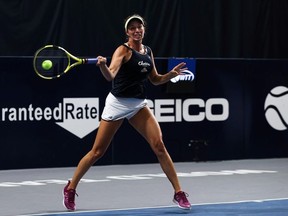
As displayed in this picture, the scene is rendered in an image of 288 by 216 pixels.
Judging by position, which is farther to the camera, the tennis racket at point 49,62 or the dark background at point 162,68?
the dark background at point 162,68

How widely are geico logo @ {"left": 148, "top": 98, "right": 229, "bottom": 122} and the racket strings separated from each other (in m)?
4.14

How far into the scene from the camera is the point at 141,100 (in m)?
8.95

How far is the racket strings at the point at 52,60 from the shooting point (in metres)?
9.07

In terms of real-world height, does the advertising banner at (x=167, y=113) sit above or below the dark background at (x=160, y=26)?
below

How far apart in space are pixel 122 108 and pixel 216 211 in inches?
50.7

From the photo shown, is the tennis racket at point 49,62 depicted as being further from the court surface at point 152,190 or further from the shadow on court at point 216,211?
the shadow on court at point 216,211

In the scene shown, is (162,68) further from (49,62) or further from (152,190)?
(49,62)

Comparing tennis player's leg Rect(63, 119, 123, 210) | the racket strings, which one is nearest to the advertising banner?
the racket strings

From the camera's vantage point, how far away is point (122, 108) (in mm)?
8852

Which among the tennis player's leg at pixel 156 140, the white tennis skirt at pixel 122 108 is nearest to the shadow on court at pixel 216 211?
the tennis player's leg at pixel 156 140

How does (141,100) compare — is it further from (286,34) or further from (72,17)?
(286,34)

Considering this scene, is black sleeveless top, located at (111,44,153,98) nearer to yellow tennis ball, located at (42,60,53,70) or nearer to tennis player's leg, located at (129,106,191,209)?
tennis player's leg, located at (129,106,191,209)

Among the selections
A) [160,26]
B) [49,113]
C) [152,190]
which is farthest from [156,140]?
[160,26]

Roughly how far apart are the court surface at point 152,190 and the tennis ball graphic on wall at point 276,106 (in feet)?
2.13
